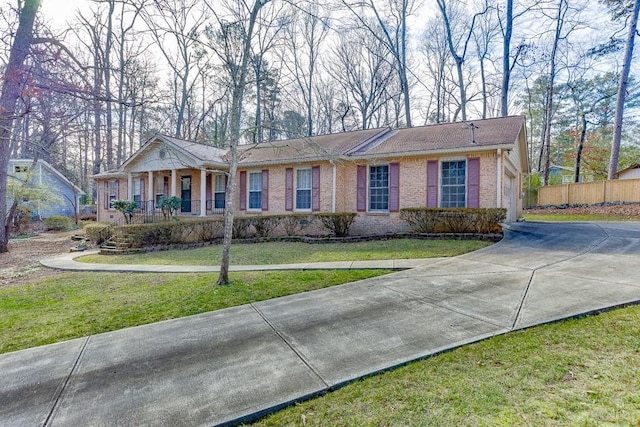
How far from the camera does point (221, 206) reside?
55.2 feet

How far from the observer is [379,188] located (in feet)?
43.0

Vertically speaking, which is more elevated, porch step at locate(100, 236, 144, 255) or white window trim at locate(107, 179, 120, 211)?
white window trim at locate(107, 179, 120, 211)

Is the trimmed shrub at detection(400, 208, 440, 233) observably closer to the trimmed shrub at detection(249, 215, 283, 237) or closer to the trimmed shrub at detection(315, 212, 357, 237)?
the trimmed shrub at detection(315, 212, 357, 237)

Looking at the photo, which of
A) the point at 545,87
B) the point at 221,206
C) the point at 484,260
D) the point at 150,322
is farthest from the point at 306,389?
the point at 545,87

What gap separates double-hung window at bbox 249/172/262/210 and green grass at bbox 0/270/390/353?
8.04m

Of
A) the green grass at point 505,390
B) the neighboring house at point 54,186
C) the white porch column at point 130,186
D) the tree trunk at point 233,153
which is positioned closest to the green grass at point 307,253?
the tree trunk at point 233,153

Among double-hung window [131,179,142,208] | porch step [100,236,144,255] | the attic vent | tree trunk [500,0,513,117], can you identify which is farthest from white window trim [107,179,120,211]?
tree trunk [500,0,513,117]

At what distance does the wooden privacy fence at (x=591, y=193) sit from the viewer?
63.8ft

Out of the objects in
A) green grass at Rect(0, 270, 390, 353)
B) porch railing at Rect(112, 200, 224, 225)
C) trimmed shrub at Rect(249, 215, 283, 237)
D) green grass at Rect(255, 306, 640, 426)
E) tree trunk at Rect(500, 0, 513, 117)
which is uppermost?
tree trunk at Rect(500, 0, 513, 117)

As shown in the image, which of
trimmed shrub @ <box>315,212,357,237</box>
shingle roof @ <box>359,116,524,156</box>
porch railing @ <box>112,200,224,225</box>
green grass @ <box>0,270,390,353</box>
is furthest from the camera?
porch railing @ <box>112,200,224,225</box>

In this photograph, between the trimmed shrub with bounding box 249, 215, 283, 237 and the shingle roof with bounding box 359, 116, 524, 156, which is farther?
the trimmed shrub with bounding box 249, 215, 283, 237

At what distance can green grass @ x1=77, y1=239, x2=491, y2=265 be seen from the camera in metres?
8.74

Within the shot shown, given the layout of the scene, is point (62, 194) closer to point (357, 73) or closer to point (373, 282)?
point (357, 73)

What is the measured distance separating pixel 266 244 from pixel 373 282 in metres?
Answer: 7.08
